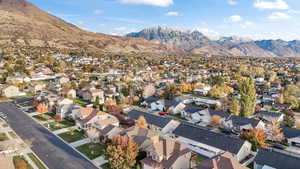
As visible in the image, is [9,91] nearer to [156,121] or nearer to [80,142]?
[80,142]

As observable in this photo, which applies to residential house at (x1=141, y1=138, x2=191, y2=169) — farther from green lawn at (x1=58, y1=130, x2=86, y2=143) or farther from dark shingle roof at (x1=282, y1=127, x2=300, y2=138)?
dark shingle roof at (x1=282, y1=127, x2=300, y2=138)

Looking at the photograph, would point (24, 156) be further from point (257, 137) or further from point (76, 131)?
point (257, 137)

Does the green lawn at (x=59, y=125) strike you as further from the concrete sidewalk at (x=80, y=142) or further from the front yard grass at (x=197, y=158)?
the front yard grass at (x=197, y=158)

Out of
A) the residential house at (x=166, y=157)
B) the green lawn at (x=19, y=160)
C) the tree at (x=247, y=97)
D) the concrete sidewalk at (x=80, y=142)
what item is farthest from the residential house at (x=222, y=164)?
the tree at (x=247, y=97)

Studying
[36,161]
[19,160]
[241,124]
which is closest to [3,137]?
[19,160]

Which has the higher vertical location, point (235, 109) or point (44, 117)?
point (235, 109)

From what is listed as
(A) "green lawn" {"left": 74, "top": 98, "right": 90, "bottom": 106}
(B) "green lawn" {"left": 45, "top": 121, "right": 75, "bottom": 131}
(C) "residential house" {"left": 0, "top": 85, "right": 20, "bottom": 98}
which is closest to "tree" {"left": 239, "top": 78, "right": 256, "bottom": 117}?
(B) "green lawn" {"left": 45, "top": 121, "right": 75, "bottom": 131}

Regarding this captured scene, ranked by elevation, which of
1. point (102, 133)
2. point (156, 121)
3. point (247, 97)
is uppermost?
point (247, 97)
